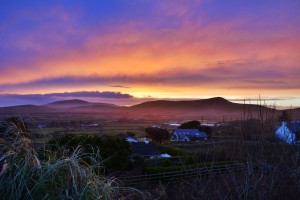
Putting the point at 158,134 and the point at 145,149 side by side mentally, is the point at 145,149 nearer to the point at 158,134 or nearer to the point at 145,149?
the point at 145,149

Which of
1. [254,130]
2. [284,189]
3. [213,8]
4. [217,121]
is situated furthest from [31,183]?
[213,8]

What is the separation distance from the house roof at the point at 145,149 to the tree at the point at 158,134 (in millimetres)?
8731

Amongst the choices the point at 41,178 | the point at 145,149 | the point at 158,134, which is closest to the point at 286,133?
the point at 41,178

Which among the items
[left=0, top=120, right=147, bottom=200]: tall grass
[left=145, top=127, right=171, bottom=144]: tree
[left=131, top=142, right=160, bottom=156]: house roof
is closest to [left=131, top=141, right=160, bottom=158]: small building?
[left=131, top=142, right=160, bottom=156]: house roof

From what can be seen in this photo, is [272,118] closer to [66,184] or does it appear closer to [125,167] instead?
[66,184]

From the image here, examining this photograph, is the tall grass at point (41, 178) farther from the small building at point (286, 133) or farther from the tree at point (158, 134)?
the tree at point (158, 134)

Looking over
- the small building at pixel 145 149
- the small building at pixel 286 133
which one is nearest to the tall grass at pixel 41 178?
the small building at pixel 286 133

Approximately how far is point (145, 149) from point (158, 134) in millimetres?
9842

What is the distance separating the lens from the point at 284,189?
14.1 feet

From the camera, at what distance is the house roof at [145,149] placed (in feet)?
76.2

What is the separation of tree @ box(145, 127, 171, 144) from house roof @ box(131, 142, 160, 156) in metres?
8.73

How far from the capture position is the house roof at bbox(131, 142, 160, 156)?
23.2 meters

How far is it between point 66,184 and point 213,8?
7.94 metres

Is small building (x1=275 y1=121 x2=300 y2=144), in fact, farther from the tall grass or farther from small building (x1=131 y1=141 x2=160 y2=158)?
small building (x1=131 y1=141 x2=160 y2=158)
